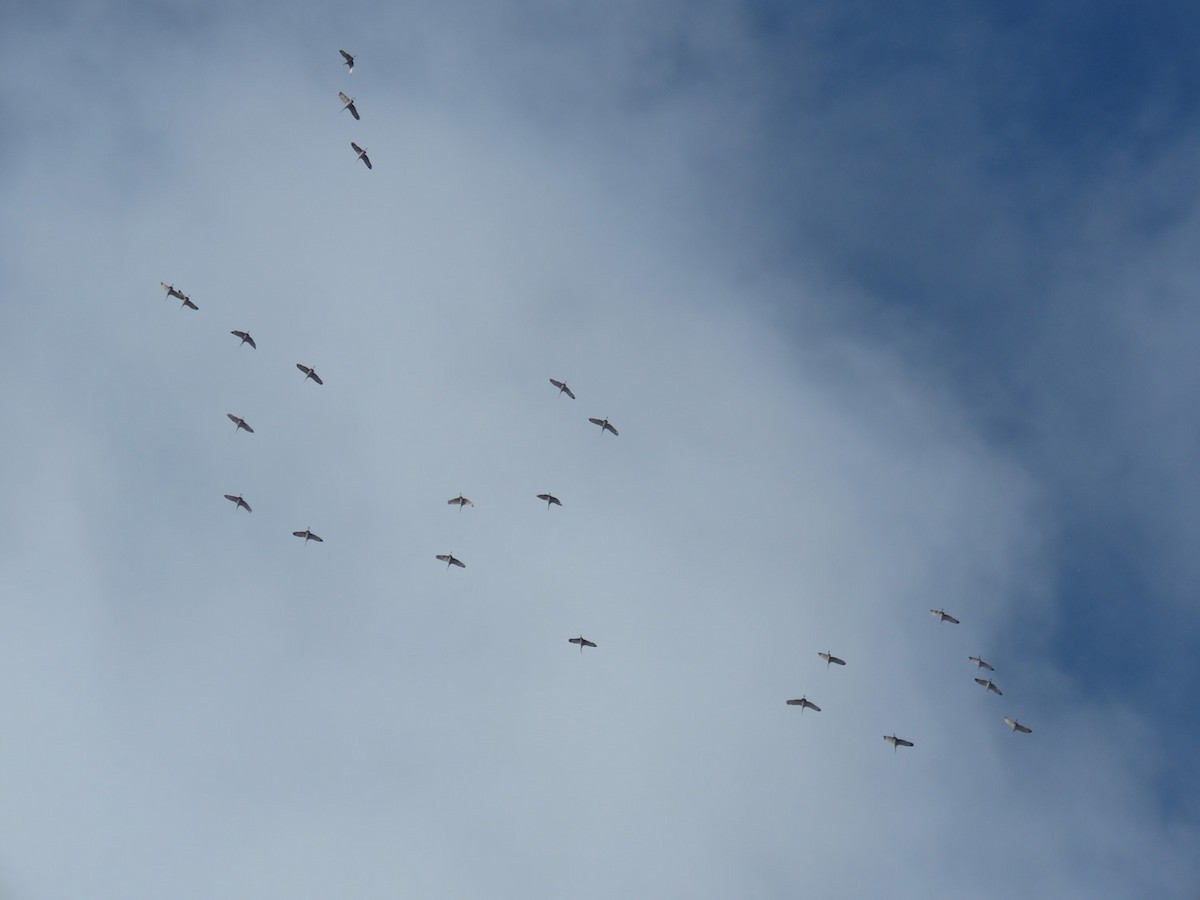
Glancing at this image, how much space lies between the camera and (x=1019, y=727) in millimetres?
172000

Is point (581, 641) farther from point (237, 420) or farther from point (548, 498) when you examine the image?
point (237, 420)

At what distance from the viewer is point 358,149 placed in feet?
510

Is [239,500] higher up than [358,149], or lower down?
lower down

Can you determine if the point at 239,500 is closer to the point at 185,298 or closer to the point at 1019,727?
the point at 185,298

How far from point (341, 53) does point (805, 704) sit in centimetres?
10323

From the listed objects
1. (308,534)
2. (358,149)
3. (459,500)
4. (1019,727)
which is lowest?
(308,534)

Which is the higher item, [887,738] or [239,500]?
[887,738]

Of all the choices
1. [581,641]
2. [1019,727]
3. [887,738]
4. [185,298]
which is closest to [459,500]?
[581,641]

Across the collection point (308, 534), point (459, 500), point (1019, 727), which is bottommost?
point (308, 534)

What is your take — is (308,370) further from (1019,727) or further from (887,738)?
(1019,727)

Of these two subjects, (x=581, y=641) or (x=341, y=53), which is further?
(x=581, y=641)

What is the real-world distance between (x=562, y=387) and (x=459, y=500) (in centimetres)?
2006

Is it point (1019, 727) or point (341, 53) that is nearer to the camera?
point (341, 53)

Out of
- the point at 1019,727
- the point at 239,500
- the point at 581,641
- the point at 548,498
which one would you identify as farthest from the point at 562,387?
the point at 1019,727
